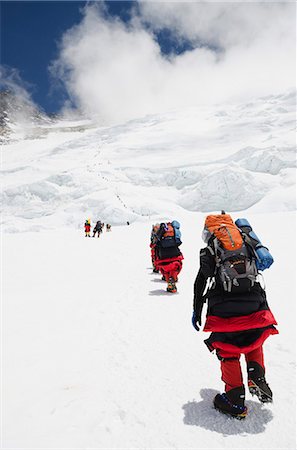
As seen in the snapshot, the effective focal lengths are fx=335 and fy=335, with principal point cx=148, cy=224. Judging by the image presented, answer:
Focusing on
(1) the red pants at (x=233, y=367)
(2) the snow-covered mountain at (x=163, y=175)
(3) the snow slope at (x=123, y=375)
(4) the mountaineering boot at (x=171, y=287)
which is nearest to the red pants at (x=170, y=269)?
(4) the mountaineering boot at (x=171, y=287)

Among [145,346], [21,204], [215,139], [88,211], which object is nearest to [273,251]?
[145,346]

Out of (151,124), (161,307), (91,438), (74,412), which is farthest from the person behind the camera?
(151,124)

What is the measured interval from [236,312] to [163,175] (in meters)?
53.7

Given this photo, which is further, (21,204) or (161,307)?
(21,204)

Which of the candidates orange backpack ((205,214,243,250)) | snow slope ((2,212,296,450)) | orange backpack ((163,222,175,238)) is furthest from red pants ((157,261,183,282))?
orange backpack ((205,214,243,250))

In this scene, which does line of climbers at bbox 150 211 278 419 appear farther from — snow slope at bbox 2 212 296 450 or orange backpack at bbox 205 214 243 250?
snow slope at bbox 2 212 296 450

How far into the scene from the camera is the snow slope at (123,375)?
2.49 metres

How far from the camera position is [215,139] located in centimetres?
7306

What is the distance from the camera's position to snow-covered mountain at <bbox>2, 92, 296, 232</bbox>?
136ft

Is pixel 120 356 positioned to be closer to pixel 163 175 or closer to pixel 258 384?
pixel 258 384

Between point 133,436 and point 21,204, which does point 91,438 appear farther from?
point 21,204

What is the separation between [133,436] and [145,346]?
5.70ft

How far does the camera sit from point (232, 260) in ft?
9.23

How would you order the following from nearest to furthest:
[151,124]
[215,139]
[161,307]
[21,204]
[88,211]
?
[161,307], [88,211], [21,204], [215,139], [151,124]
